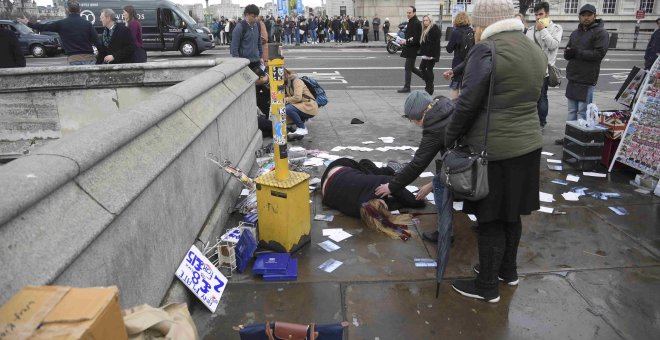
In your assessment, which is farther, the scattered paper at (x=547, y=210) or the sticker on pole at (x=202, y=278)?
the scattered paper at (x=547, y=210)

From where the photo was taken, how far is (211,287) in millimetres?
3254

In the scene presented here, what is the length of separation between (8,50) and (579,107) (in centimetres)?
858

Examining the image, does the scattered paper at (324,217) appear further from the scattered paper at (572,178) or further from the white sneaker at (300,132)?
the scattered paper at (572,178)

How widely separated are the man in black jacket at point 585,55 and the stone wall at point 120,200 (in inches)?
198

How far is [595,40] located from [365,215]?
4.33 m

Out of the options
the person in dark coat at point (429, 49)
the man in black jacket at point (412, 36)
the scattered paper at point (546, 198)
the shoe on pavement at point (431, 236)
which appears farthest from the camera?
the man in black jacket at point (412, 36)

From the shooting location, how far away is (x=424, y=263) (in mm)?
3758

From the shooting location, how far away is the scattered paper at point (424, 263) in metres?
3.73

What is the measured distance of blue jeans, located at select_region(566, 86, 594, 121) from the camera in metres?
6.55

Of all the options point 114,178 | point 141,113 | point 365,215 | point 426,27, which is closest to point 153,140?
point 141,113

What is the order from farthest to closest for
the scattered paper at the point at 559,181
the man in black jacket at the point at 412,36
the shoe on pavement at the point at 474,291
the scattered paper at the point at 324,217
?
the man in black jacket at the point at 412,36 < the scattered paper at the point at 559,181 < the scattered paper at the point at 324,217 < the shoe on pavement at the point at 474,291

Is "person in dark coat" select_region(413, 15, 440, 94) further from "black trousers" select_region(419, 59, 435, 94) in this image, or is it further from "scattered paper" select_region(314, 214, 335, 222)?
"scattered paper" select_region(314, 214, 335, 222)

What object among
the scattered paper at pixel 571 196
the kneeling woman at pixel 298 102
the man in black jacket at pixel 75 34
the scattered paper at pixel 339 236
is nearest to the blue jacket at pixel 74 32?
the man in black jacket at pixel 75 34

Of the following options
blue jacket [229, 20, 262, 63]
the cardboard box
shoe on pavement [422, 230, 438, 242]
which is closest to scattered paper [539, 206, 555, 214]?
shoe on pavement [422, 230, 438, 242]
